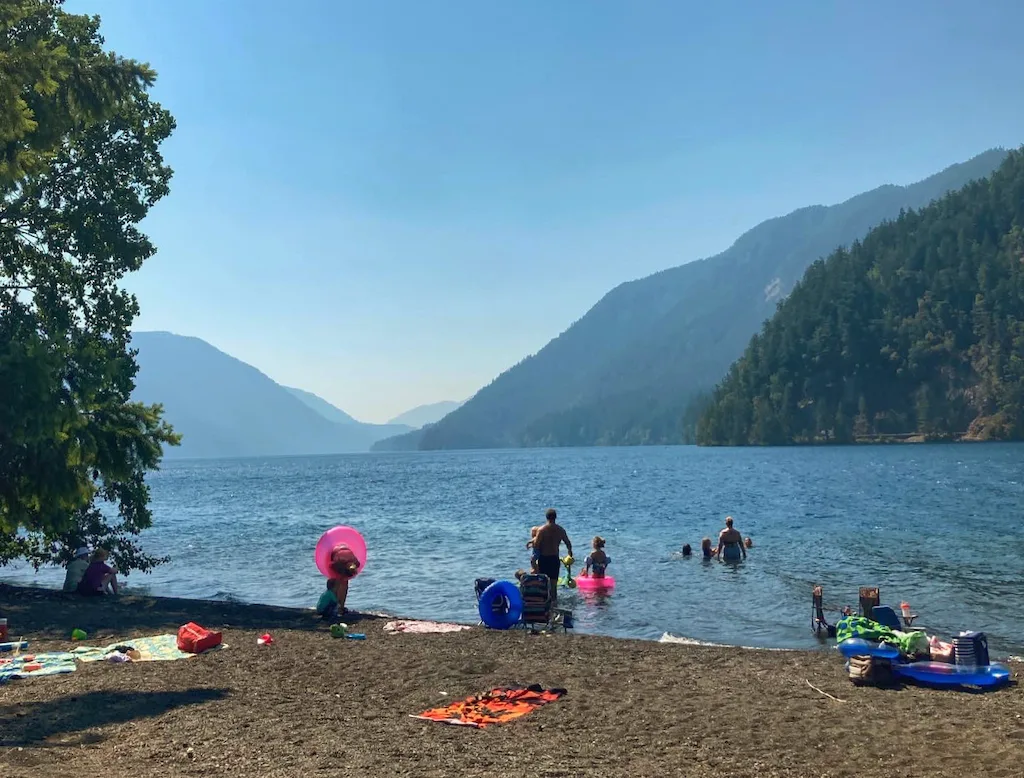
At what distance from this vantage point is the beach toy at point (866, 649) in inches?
515

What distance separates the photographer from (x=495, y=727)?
1010 centimetres

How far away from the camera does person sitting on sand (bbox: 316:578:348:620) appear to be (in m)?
19.1

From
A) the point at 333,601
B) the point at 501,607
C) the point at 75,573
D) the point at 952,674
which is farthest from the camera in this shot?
the point at 75,573

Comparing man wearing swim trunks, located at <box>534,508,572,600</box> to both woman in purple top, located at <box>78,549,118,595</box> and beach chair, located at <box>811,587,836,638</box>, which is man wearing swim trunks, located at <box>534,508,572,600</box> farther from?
woman in purple top, located at <box>78,549,118,595</box>

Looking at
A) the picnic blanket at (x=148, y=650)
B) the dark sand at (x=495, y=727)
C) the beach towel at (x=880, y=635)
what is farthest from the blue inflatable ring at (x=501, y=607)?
the beach towel at (x=880, y=635)

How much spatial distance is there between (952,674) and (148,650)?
13284 mm

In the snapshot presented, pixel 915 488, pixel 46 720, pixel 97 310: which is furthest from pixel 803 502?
pixel 46 720

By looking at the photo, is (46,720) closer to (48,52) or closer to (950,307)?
(48,52)

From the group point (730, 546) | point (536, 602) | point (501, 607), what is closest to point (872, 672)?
point (536, 602)

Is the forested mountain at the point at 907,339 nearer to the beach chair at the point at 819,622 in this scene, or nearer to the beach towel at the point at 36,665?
the beach chair at the point at 819,622

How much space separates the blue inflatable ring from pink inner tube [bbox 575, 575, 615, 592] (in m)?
6.15

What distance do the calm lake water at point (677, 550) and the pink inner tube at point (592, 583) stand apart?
0.33 m

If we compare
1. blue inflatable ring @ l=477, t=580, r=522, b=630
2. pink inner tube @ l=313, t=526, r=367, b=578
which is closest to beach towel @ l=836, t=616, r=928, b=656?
blue inflatable ring @ l=477, t=580, r=522, b=630

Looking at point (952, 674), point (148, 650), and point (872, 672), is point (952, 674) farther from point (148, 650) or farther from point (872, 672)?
point (148, 650)
